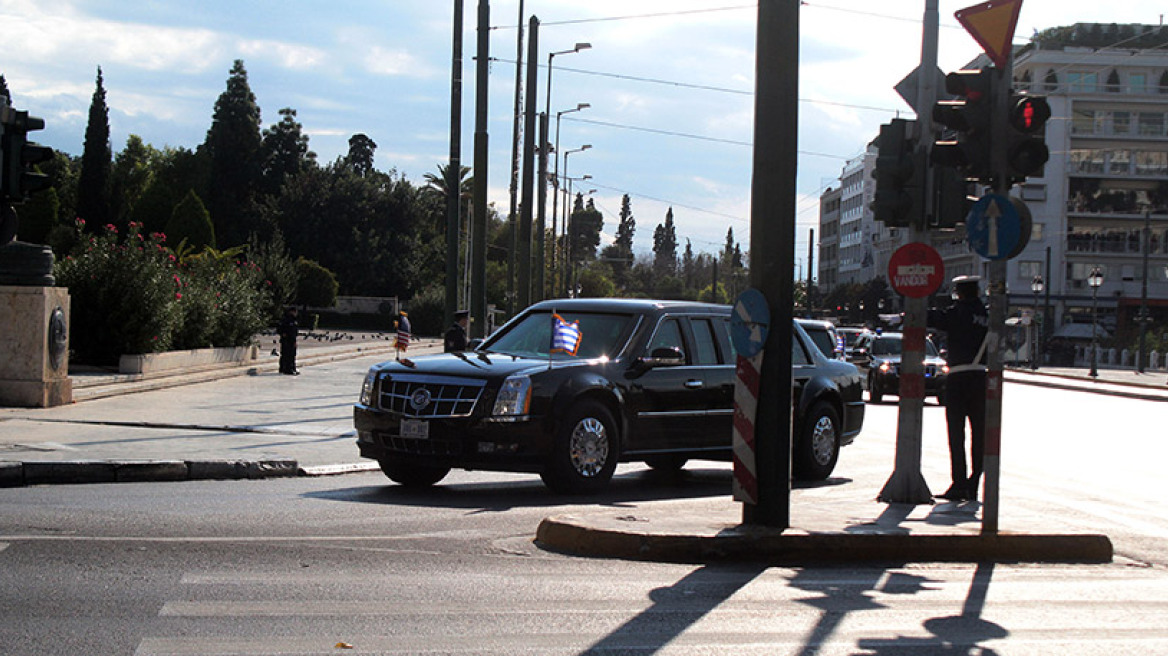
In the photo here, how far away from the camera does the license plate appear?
34.8 ft

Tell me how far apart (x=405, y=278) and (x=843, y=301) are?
5563 cm

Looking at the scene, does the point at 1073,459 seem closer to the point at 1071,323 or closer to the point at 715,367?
the point at 715,367

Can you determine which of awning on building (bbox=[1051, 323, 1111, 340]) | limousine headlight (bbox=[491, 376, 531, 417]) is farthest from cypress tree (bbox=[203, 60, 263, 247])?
limousine headlight (bbox=[491, 376, 531, 417])

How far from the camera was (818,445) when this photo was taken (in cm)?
1336

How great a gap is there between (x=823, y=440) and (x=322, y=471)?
5180mm

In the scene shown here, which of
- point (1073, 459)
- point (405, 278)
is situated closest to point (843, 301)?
point (405, 278)

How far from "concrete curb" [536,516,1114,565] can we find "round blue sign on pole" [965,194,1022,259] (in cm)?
190

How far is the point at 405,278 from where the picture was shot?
84.6 m

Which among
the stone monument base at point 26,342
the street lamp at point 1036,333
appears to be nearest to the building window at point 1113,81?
the street lamp at point 1036,333

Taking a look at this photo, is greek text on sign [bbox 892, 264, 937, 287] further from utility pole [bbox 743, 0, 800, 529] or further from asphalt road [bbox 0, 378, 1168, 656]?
utility pole [bbox 743, 0, 800, 529]

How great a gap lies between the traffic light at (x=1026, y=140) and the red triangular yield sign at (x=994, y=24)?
339mm

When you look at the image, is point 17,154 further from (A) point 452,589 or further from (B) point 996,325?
(B) point 996,325

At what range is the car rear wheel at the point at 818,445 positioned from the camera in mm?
13148

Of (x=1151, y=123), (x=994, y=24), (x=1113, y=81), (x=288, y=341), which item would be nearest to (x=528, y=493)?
(x=994, y=24)
